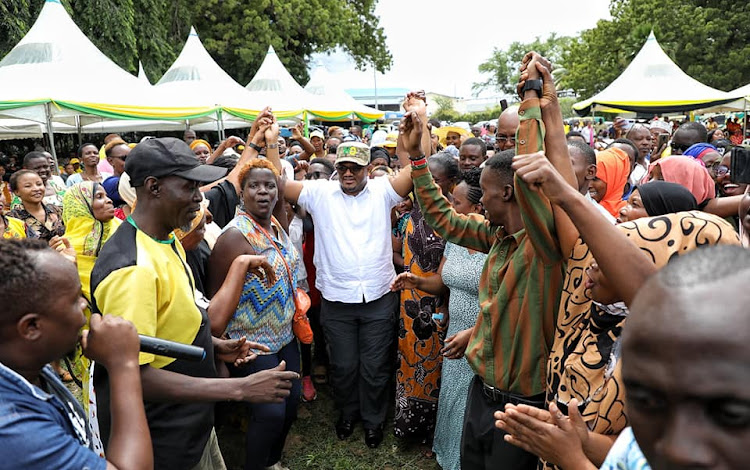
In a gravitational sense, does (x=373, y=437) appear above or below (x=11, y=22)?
below

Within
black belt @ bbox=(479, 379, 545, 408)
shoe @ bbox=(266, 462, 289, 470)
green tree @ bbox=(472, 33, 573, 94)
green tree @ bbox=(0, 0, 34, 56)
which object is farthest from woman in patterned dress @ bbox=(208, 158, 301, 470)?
green tree @ bbox=(472, 33, 573, 94)

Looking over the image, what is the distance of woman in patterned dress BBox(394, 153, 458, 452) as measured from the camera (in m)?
3.81

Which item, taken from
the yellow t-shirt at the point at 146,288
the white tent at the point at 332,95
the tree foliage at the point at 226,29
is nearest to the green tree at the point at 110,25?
the tree foliage at the point at 226,29

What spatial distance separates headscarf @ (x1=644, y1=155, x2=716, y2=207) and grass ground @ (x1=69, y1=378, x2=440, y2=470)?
2.46m

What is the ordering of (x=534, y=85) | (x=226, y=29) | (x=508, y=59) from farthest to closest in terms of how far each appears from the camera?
(x=508, y=59) < (x=226, y=29) < (x=534, y=85)

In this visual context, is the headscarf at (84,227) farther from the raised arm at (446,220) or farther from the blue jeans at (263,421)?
the raised arm at (446,220)

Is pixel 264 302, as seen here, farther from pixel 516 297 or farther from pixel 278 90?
pixel 278 90

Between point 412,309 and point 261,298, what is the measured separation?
45.6 inches

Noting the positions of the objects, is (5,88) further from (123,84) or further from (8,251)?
(8,251)

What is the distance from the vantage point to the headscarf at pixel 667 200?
225 cm

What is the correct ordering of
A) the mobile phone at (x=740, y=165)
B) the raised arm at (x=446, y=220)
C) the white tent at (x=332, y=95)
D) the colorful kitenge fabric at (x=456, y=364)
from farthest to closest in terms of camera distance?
the white tent at (x=332, y=95)
the colorful kitenge fabric at (x=456, y=364)
the mobile phone at (x=740, y=165)
the raised arm at (x=446, y=220)

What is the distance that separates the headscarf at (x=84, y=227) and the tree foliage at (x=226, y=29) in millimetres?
12816

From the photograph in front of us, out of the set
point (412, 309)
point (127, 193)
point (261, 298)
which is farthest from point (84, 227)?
point (412, 309)

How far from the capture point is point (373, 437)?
403 cm
